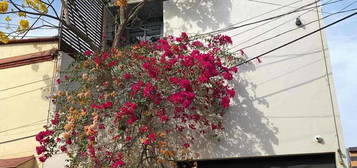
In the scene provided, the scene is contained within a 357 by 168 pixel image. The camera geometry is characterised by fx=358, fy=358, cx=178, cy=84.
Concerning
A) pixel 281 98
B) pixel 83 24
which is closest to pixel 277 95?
pixel 281 98

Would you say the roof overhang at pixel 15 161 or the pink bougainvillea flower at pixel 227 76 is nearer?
the pink bougainvillea flower at pixel 227 76

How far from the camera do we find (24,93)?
32.8 ft

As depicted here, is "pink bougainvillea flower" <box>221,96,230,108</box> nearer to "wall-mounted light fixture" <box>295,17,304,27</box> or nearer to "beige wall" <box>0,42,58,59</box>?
"wall-mounted light fixture" <box>295,17,304,27</box>

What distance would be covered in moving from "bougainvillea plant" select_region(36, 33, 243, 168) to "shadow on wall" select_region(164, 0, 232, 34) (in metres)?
0.85

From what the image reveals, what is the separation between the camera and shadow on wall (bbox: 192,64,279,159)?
8.05 metres

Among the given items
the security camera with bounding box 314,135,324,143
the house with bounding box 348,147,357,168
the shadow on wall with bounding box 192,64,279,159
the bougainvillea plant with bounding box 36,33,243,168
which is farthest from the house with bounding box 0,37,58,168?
the house with bounding box 348,147,357,168

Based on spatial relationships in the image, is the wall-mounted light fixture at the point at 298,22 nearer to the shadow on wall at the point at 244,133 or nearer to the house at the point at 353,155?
the shadow on wall at the point at 244,133

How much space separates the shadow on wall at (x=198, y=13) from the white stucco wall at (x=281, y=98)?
578mm

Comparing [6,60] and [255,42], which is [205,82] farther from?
[6,60]

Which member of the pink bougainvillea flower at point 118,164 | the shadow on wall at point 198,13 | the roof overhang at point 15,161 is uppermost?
the shadow on wall at point 198,13

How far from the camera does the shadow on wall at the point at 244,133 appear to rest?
317 inches

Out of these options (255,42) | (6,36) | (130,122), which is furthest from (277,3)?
(6,36)

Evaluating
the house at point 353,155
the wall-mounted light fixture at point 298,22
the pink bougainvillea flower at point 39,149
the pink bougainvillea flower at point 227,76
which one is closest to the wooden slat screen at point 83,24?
the pink bougainvillea flower at point 39,149

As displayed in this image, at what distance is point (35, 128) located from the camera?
950cm
